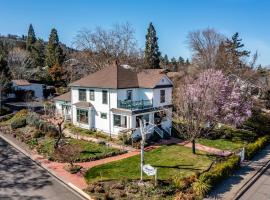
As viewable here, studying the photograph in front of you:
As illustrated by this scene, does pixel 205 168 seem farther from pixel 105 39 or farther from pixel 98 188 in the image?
pixel 105 39

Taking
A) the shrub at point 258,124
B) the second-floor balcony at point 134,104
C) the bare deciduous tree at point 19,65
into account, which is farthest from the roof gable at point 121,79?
the bare deciduous tree at point 19,65

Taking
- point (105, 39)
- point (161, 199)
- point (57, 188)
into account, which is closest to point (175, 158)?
point (161, 199)

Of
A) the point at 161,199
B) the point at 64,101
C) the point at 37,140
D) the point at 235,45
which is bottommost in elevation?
the point at 161,199

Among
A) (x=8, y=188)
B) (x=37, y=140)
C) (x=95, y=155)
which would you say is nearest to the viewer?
(x=8, y=188)

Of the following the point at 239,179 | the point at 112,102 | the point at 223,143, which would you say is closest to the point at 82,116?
the point at 112,102

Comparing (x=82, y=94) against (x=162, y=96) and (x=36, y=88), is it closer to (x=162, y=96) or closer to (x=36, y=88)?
(x=162, y=96)

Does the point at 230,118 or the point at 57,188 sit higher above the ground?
the point at 230,118
